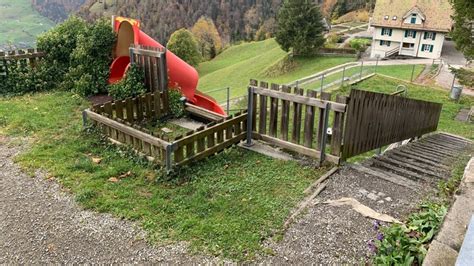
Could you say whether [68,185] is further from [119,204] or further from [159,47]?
[159,47]

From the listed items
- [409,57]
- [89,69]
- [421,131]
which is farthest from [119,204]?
[409,57]

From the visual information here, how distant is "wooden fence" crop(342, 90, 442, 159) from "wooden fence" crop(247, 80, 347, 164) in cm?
19

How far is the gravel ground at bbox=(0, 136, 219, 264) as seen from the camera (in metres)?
4.44

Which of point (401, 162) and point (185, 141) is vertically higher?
point (185, 141)

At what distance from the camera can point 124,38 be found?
11.7 m

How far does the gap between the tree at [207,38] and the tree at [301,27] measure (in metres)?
39.0

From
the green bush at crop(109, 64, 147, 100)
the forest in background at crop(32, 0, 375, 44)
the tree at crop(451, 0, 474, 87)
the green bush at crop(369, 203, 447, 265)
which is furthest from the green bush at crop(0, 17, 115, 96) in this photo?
the forest in background at crop(32, 0, 375, 44)

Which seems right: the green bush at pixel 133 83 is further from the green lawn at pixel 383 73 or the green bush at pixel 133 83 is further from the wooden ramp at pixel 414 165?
the green lawn at pixel 383 73

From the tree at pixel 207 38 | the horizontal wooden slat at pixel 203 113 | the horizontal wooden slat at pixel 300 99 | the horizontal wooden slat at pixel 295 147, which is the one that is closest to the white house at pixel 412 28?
the horizontal wooden slat at pixel 203 113

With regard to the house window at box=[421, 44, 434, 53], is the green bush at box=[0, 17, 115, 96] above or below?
above

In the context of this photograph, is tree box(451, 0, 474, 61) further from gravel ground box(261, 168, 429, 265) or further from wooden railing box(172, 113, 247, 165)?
gravel ground box(261, 168, 429, 265)

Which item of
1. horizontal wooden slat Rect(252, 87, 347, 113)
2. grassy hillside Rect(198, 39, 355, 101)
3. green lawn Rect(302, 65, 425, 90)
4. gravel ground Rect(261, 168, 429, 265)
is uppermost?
horizontal wooden slat Rect(252, 87, 347, 113)

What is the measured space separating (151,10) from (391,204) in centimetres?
11315

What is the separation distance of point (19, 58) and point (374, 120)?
10.1 metres
